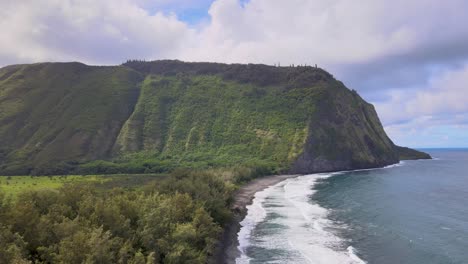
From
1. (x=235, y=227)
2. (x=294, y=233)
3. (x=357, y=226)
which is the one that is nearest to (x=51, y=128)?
(x=235, y=227)

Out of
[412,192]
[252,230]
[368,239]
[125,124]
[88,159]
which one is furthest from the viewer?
[125,124]

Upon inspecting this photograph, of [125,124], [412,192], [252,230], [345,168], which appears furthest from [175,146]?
[252,230]

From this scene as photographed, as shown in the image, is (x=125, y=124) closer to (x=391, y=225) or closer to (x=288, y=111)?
(x=288, y=111)

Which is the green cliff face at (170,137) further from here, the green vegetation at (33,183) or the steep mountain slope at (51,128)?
the green vegetation at (33,183)

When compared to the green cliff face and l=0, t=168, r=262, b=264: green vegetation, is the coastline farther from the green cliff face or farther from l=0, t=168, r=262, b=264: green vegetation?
the green cliff face

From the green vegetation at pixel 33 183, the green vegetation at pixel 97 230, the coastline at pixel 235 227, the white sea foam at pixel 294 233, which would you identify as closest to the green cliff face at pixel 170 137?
the green vegetation at pixel 33 183

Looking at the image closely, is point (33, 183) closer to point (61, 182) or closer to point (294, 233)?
point (61, 182)

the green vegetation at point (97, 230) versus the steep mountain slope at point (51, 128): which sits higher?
the steep mountain slope at point (51, 128)
